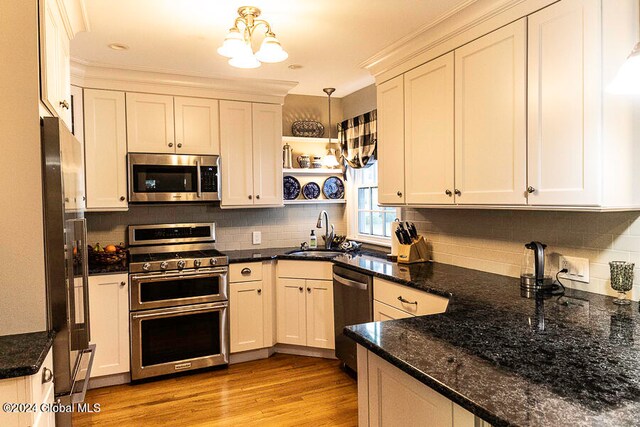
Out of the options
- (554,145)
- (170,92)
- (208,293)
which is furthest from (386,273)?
(170,92)

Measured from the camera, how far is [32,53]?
1555 millimetres

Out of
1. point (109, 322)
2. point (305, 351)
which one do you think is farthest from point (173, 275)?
point (305, 351)

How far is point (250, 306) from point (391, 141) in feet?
5.99

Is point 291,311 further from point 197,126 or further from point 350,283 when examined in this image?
point 197,126

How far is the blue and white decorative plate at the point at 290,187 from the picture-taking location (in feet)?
14.0

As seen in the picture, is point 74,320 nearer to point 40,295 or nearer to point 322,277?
point 40,295

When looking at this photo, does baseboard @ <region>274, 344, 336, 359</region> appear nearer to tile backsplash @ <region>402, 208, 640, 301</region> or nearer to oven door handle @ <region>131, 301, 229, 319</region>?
oven door handle @ <region>131, 301, 229, 319</region>

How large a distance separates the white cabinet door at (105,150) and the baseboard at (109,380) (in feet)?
4.30

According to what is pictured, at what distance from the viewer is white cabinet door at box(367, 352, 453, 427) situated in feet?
3.91

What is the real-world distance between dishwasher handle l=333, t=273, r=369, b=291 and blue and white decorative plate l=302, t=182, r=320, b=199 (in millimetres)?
1206

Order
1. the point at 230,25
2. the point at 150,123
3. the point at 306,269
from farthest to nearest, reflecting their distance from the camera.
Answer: the point at 306,269, the point at 150,123, the point at 230,25

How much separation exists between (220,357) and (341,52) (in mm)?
2609

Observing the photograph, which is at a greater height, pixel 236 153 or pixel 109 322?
pixel 236 153

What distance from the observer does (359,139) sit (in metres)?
3.99
